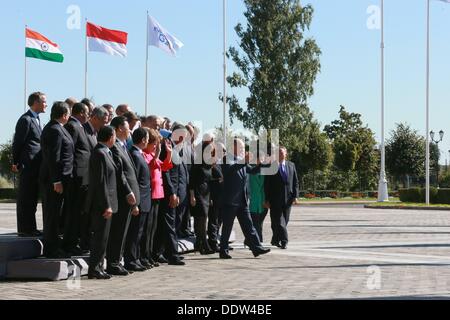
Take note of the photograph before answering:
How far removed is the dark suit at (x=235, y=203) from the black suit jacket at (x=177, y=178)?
697 mm

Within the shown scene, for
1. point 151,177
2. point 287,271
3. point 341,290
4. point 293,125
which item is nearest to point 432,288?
point 341,290

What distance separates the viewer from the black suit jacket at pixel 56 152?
1006cm

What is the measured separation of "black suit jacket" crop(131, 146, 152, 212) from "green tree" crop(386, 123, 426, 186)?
54.4 m

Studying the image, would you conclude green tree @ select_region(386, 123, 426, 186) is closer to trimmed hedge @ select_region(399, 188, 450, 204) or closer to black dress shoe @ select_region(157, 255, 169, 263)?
trimmed hedge @ select_region(399, 188, 450, 204)

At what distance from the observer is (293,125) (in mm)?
61062

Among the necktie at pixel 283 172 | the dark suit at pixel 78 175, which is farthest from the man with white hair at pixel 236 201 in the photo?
the dark suit at pixel 78 175

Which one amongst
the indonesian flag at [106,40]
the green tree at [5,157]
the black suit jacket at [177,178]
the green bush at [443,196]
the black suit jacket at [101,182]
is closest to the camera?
the black suit jacket at [101,182]

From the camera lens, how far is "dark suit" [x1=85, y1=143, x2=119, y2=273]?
981 centimetres

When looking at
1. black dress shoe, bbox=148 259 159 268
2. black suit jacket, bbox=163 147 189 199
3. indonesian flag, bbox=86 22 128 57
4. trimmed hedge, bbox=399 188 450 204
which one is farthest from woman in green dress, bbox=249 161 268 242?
trimmed hedge, bbox=399 188 450 204

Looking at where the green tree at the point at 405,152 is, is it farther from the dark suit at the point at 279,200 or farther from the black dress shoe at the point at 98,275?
the black dress shoe at the point at 98,275

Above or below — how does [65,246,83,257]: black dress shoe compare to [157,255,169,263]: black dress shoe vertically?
above

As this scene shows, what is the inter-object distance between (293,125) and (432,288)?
52.2 meters
